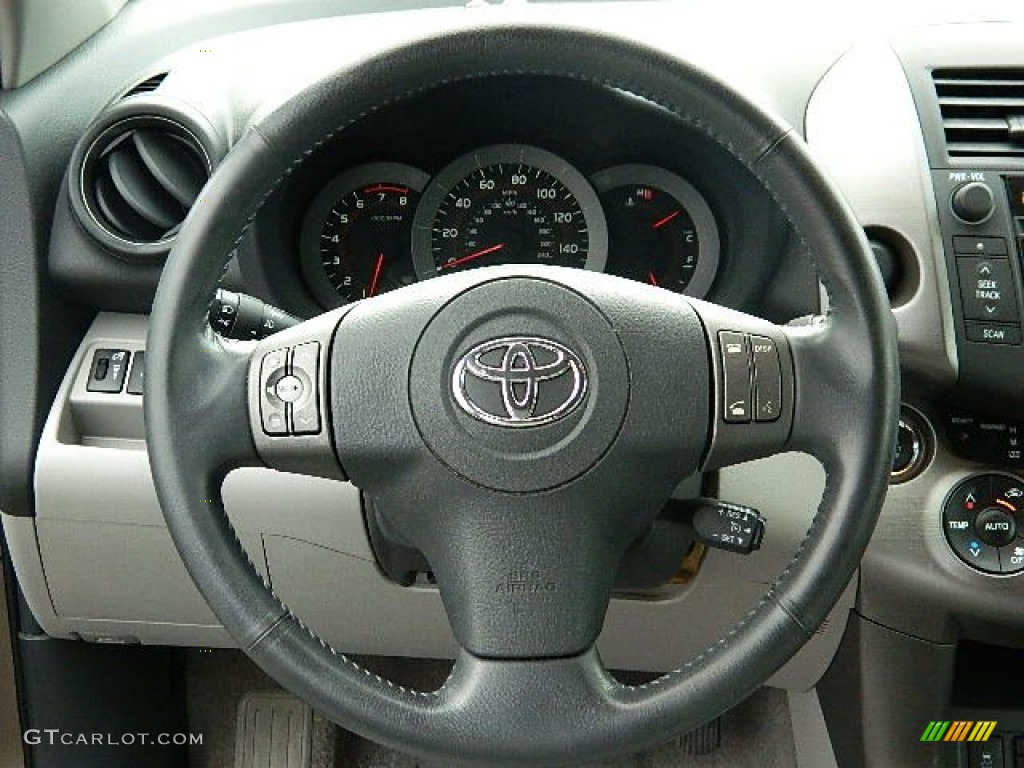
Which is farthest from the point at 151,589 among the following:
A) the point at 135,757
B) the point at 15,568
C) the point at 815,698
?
the point at 815,698

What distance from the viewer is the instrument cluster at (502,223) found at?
1413 millimetres

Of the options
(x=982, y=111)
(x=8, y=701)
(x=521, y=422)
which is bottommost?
(x=8, y=701)

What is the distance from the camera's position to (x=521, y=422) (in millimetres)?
985

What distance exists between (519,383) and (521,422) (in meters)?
0.03

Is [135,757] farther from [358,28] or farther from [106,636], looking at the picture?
[358,28]

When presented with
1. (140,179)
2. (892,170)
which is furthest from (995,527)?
(140,179)

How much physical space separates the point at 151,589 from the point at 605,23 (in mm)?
859

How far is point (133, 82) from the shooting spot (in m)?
1.45

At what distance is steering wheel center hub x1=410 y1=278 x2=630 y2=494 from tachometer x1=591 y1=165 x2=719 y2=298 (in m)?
0.43

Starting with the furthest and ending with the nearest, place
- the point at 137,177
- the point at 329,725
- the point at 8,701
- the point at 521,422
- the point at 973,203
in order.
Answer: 1. the point at 329,725
2. the point at 8,701
3. the point at 137,177
4. the point at 973,203
5. the point at 521,422

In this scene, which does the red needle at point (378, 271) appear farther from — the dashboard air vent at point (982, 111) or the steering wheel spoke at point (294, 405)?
the dashboard air vent at point (982, 111)

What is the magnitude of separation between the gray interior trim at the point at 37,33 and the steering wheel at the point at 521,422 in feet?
1.93

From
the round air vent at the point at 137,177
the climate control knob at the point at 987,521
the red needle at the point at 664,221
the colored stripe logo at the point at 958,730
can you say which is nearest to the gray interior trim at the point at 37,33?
the round air vent at the point at 137,177

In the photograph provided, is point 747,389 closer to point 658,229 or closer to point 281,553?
point 658,229
